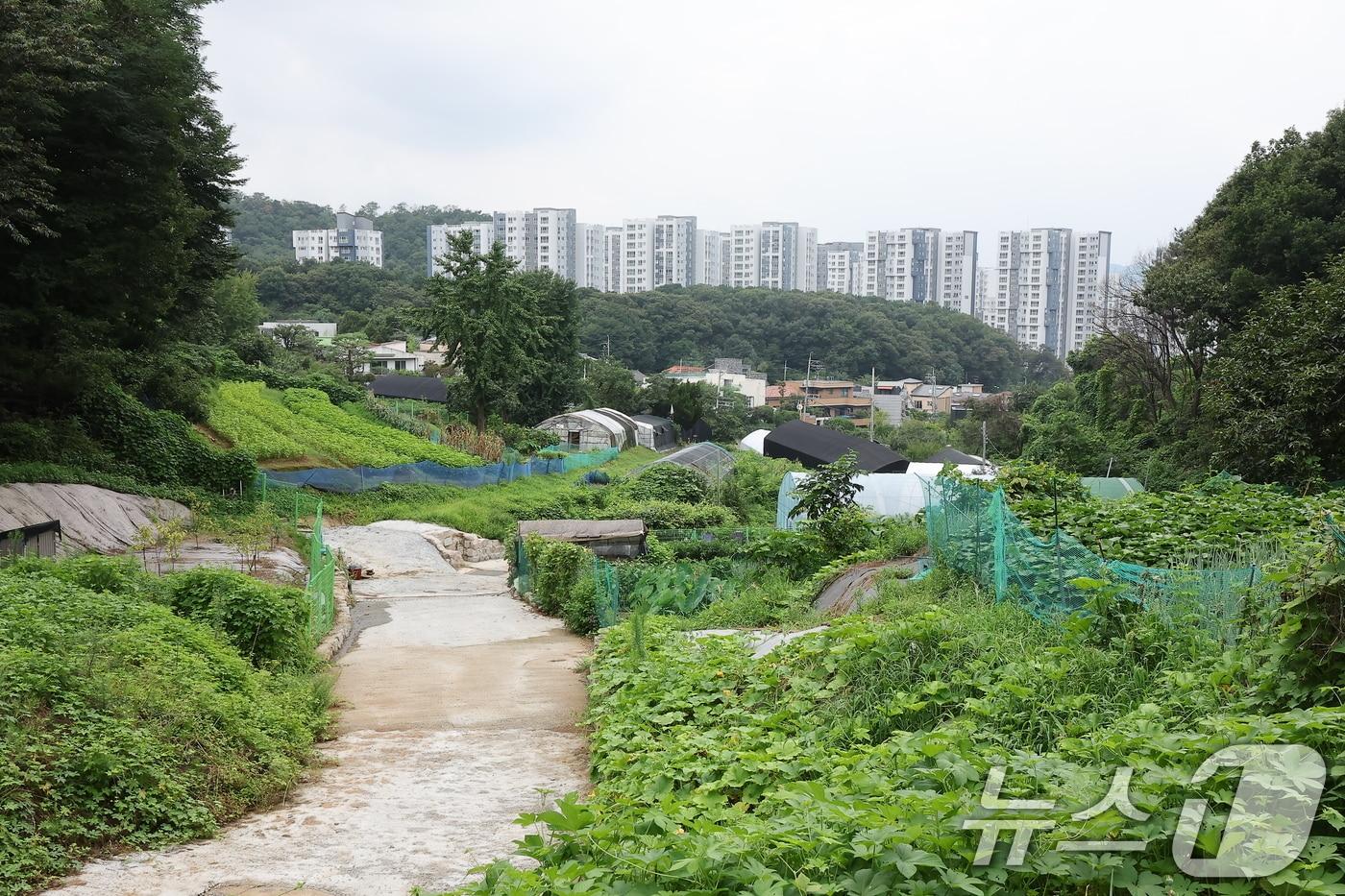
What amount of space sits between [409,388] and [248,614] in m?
53.7

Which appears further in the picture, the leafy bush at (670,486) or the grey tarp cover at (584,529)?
the leafy bush at (670,486)

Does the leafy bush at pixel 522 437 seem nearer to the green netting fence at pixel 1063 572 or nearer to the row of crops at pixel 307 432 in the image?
the row of crops at pixel 307 432

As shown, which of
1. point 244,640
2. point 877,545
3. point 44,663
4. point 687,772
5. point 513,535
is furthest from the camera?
point 513,535

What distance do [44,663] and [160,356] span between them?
21179 millimetres

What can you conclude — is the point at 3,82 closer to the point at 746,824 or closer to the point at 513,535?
the point at 513,535

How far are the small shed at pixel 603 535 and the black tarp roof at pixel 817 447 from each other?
20.4 m

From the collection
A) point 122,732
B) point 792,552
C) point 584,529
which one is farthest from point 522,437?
point 122,732

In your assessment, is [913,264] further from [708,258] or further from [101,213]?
[101,213]

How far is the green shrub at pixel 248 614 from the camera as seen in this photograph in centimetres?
1036

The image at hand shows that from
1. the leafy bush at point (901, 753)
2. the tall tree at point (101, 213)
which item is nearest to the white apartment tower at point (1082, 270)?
the tall tree at point (101, 213)

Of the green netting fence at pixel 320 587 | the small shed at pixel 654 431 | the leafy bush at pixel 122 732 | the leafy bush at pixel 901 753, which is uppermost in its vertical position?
the leafy bush at pixel 901 753

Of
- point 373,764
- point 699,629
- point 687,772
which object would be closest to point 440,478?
point 699,629

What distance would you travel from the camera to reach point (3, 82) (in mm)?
16297

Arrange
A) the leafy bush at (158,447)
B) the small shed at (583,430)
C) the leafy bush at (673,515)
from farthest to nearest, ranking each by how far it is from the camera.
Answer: the small shed at (583,430) < the leafy bush at (673,515) < the leafy bush at (158,447)
